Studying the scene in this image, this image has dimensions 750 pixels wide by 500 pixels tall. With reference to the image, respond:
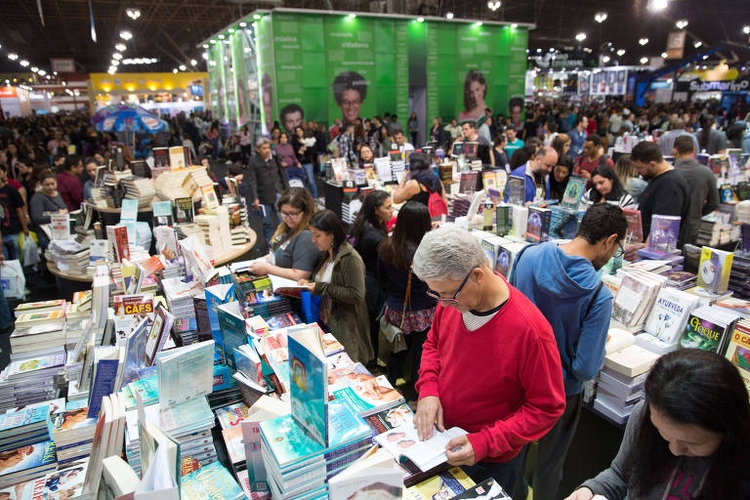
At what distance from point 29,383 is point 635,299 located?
3624mm

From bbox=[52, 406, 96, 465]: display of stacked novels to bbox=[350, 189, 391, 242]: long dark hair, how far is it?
215cm

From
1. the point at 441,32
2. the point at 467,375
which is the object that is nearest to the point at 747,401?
the point at 467,375

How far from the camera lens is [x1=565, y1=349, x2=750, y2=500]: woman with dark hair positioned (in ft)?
3.92

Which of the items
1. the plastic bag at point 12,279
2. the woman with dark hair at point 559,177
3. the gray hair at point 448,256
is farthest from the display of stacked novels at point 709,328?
the plastic bag at point 12,279

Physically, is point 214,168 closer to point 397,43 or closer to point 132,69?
point 397,43

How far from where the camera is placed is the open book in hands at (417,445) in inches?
67.6

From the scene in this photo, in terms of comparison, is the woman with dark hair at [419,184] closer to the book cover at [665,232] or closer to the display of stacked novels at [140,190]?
the book cover at [665,232]

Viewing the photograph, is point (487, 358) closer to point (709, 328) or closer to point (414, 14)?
point (709, 328)

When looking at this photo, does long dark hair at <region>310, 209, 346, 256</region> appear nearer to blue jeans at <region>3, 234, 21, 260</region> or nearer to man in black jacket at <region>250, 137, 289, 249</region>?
man in black jacket at <region>250, 137, 289, 249</region>

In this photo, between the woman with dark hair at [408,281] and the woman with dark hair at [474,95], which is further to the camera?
the woman with dark hair at [474,95]

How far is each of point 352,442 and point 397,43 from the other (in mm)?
14719

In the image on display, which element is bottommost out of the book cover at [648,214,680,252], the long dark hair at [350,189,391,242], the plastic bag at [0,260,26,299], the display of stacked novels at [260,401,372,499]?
the plastic bag at [0,260,26,299]

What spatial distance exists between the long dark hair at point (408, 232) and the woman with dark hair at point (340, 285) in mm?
246

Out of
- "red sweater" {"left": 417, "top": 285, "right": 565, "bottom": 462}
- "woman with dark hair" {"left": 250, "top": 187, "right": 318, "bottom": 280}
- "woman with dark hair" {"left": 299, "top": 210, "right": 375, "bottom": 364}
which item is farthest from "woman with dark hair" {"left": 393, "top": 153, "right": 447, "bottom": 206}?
"red sweater" {"left": 417, "top": 285, "right": 565, "bottom": 462}
